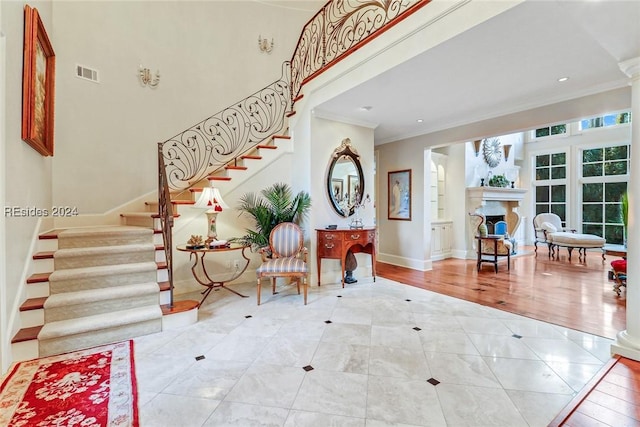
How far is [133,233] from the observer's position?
3492mm

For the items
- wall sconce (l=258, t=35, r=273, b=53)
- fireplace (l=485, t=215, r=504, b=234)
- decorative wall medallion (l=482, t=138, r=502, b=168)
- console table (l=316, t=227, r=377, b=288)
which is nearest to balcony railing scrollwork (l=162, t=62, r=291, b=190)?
wall sconce (l=258, t=35, r=273, b=53)

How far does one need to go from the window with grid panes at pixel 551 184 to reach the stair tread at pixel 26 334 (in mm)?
11208

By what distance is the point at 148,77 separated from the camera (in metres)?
4.91

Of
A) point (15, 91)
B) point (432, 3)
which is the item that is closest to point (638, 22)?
point (432, 3)

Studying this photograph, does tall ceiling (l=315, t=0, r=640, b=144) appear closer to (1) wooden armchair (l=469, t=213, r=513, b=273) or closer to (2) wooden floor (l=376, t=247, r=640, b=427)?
(1) wooden armchair (l=469, t=213, r=513, b=273)

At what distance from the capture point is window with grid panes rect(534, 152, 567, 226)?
8.41 metres

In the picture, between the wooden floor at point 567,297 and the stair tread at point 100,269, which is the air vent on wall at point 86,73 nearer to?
the stair tread at point 100,269

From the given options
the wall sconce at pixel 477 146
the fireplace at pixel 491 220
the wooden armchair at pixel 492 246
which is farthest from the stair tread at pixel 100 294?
the fireplace at pixel 491 220

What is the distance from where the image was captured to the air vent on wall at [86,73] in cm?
434

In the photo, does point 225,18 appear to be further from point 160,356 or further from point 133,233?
point 160,356

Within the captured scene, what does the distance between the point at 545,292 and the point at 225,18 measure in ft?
24.3

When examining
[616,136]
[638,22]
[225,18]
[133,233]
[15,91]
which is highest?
[225,18]

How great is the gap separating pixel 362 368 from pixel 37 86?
420 centimetres

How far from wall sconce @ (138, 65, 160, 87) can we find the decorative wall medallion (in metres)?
7.55
